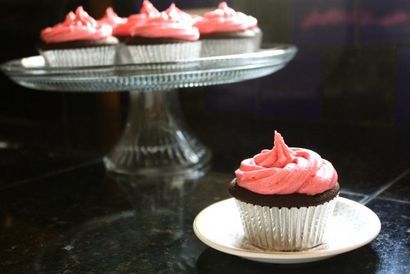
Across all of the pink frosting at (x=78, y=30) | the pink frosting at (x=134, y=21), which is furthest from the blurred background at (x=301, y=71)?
the pink frosting at (x=78, y=30)

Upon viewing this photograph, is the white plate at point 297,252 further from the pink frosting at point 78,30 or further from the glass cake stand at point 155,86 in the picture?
the pink frosting at point 78,30

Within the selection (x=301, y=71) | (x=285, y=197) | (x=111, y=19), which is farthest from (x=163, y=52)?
(x=285, y=197)

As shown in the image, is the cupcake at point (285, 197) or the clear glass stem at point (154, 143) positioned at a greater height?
the cupcake at point (285, 197)

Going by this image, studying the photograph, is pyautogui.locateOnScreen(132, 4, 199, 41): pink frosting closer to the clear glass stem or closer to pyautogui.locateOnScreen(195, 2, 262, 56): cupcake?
pyautogui.locateOnScreen(195, 2, 262, 56): cupcake

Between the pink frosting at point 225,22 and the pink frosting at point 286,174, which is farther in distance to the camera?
the pink frosting at point 225,22

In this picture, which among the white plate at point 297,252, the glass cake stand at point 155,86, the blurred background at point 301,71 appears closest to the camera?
the white plate at point 297,252

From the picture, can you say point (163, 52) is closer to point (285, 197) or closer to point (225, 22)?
point (225, 22)

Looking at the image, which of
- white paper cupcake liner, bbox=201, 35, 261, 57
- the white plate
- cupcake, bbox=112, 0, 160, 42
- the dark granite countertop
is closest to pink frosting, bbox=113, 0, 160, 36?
cupcake, bbox=112, 0, 160, 42
